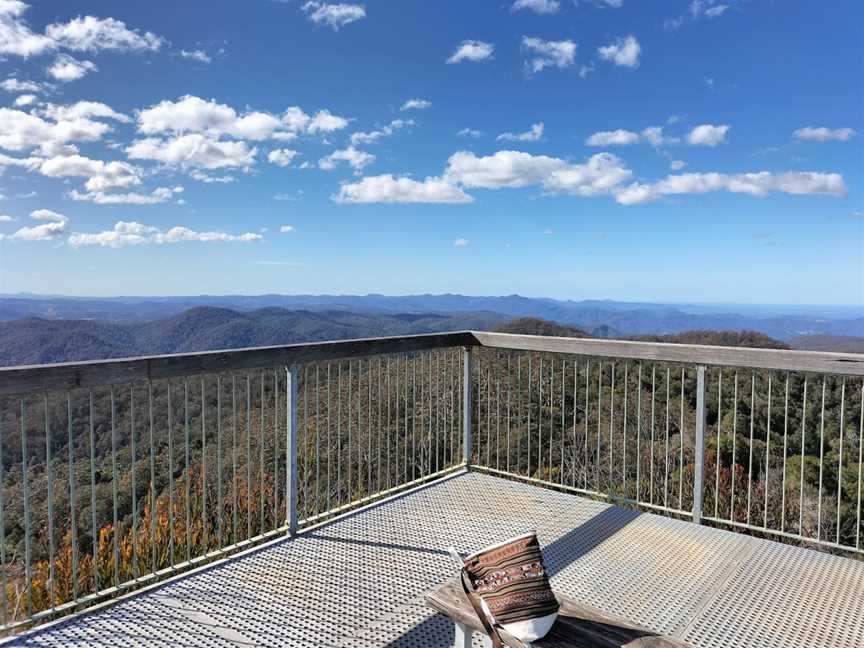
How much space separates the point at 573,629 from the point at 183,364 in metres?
2.16

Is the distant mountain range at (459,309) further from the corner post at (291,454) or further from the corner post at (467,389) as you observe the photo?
the corner post at (291,454)

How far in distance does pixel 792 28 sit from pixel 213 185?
19570 mm

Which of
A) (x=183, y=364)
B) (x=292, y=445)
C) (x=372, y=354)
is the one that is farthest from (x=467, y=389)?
(x=183, y=364)

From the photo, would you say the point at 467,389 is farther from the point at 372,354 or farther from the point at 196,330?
the point at 196,330

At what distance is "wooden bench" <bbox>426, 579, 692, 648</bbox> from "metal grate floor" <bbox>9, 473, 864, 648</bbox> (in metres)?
0.67

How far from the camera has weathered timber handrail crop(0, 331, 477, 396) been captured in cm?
228

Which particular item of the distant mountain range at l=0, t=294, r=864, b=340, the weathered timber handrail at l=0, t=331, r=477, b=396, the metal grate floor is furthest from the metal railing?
the distant mountain range at l=0, t=294, r=864, b=340

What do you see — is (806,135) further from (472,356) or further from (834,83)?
(472,356)

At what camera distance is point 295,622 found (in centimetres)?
242

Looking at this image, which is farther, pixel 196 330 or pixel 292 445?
pixel 196 330

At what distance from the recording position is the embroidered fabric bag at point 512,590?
1.53 meters

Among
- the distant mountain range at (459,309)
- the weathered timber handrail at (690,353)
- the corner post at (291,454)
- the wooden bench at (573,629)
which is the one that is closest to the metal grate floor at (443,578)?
the corner post at (291,454)

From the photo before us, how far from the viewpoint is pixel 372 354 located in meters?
3.80

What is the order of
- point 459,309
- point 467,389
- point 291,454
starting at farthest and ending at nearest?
point 459,309 → point 467,389 → point 291,454
